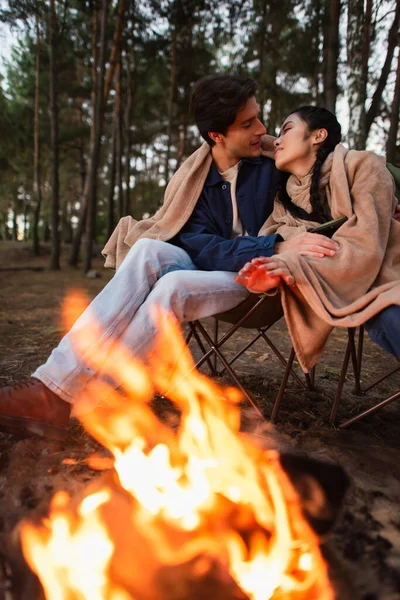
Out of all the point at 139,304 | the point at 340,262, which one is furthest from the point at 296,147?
the point at 139,304

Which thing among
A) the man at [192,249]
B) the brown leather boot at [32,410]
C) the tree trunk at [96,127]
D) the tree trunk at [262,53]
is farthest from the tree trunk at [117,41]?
the brown leather boot at [32,410]

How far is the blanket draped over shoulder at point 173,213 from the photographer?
268cm

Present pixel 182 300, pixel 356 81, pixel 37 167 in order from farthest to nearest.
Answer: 1. pixel 37 167
2. pixel 356 81
3. pixel 182 300

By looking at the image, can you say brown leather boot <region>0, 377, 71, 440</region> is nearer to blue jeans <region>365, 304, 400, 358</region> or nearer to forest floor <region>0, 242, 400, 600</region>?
forest floor <region>0, 242, 400, 600</region>

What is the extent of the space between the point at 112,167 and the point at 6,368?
32.5ft

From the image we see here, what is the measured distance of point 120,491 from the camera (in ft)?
5.59

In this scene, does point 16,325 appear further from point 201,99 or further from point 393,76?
point 393,76

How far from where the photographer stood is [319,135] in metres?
2.36

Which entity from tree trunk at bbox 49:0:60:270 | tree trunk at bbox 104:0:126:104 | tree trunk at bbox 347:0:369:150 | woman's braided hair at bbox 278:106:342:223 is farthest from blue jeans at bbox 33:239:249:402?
tree trunk at bbox 104:0:126:104

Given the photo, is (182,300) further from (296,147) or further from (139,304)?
(296,147)

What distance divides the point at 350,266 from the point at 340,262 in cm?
5

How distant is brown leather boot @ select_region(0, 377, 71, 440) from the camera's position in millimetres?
1952

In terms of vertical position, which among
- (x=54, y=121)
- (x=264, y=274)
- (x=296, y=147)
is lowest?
(x=264, y=274)

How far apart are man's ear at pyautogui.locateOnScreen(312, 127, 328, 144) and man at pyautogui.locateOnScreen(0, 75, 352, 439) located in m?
0.35
